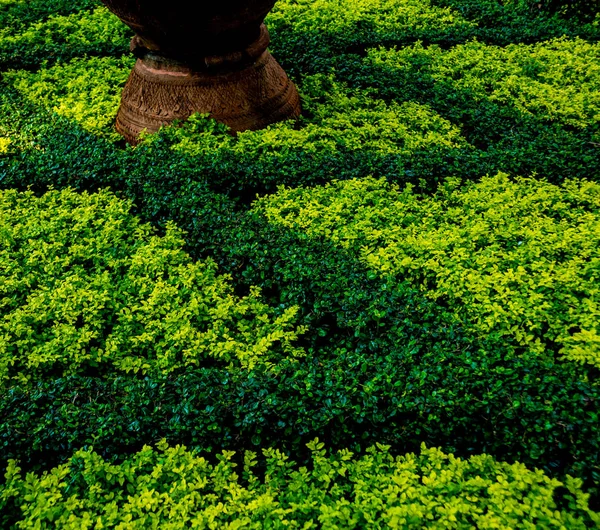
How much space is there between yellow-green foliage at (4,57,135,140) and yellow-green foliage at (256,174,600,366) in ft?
7.16

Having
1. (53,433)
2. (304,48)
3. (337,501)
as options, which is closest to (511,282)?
(337,501)

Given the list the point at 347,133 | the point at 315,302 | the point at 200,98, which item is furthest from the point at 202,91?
the point at 315,302

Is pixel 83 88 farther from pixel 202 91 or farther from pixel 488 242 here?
pixel 488 242

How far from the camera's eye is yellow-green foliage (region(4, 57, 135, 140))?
5.70 m

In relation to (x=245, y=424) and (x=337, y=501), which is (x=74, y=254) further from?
(x=337, y=501)

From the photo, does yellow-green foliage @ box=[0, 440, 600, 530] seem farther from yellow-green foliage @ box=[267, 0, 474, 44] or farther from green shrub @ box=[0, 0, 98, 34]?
green shrub @ box=[0, 0, 98, 34]

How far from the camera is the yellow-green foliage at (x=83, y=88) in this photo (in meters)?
5.70

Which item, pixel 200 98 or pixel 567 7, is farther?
pixel 567 7

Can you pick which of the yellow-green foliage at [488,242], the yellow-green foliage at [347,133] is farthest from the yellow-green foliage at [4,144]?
the yellow-green foliage at [488,242]

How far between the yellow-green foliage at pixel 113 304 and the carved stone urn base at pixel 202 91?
3.85 ft

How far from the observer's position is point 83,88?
6.19m

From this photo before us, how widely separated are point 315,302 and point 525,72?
Result: 4.17 m

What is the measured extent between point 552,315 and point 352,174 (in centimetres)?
201

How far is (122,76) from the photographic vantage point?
6.36m
